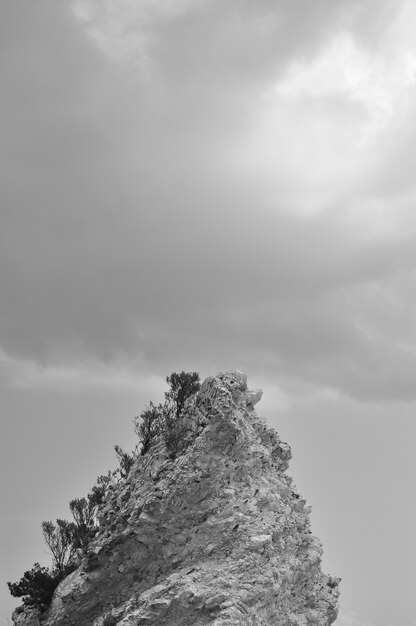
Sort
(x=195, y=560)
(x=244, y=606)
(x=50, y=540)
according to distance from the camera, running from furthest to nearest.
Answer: (x=50, y=540), (x=195, y=560), (x=244, y=606)

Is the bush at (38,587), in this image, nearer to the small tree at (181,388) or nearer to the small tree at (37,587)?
the small tree at (37,587)

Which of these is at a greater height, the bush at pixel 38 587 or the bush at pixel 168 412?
the bush at pixel 168 412

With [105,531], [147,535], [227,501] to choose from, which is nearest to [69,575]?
[105,531]

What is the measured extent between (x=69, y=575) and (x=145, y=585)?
317 inches

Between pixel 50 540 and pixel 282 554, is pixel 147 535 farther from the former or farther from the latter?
pixel 50 540

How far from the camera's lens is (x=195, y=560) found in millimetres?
42312

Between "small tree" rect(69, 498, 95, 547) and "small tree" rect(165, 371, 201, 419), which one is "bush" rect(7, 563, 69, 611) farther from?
"small tree" rect(165, 371, 201, 419)

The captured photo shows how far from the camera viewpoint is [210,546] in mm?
42062

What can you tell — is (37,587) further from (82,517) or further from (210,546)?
(210,546)

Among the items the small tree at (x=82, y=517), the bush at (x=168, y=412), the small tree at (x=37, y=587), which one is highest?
the bush at (x=168, y=412)

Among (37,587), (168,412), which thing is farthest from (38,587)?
(168,412)

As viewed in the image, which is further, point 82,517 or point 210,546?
point 82,517

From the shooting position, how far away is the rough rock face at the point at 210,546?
1587 inches

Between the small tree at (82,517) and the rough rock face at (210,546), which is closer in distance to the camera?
the rough rock face at (210,546)
